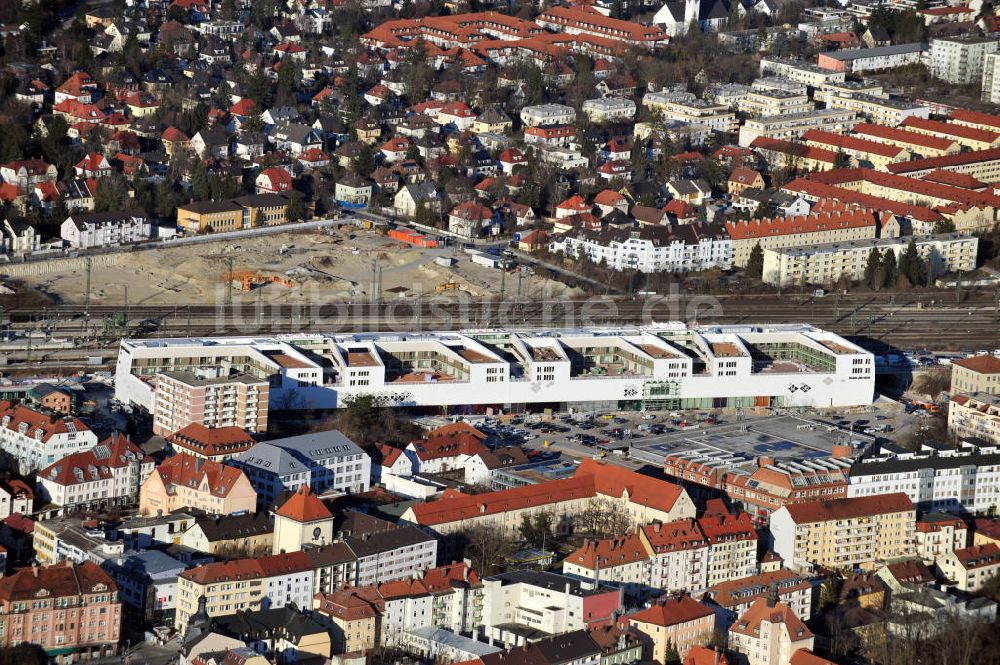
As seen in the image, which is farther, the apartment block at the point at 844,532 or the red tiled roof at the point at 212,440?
the red tiled roof at the point at 212,440

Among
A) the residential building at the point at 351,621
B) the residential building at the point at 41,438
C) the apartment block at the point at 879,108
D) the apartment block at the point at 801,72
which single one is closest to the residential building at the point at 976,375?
the residential building at the point at 351,621

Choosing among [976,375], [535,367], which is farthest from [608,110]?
[535,367]

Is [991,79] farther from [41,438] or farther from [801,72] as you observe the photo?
[41,438]

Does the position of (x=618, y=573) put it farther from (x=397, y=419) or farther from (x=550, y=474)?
(x=397, y=419)

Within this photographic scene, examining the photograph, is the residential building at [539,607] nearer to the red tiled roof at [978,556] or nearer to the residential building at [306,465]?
the residential building at [306,465]

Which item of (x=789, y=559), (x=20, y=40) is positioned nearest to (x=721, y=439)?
(x=789, y=559)

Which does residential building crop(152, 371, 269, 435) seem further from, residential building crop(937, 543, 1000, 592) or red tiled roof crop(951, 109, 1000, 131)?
red tiled roof crop(951, 109, 1000, 131)
